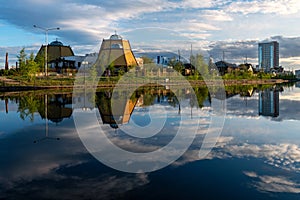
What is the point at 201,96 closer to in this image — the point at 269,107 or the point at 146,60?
the point at 269,107

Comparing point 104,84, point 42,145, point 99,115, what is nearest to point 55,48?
point 104,84

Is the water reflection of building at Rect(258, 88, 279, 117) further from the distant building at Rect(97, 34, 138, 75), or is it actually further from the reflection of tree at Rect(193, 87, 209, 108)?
the distant building at Rect(97, 34, 138, 75)

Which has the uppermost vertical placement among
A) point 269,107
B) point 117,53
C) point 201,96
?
point 117,53

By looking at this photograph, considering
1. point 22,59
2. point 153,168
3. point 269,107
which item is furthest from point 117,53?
point 153,168

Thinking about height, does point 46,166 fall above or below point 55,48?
below

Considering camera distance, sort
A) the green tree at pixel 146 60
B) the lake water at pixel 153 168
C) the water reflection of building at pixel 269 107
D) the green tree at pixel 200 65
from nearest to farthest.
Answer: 1. the lake water at pixel 153 168
2. the water reflection of building at pixel 269 107
3. the green tree at pixel 200 65
4. the green tree at pixel 146 60

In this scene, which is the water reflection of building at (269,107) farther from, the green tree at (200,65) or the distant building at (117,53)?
the distant building at (117,53)

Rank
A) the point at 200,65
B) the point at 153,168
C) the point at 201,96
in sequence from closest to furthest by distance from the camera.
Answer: the point at 153,168
the point at 201,96
the point at 200,65

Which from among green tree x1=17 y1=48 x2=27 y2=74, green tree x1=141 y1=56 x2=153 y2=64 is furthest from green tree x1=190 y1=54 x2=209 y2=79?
green tree x1=17 y1=48 x2=27 y2=74

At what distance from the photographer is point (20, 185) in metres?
A: 5.84

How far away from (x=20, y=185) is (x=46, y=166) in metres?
1.30

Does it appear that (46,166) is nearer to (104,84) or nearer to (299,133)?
(299,133)

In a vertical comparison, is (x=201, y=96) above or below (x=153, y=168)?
above

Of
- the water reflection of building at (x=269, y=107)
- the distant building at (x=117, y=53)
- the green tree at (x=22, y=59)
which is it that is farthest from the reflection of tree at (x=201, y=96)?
the distant building at (x=117, y=53)
